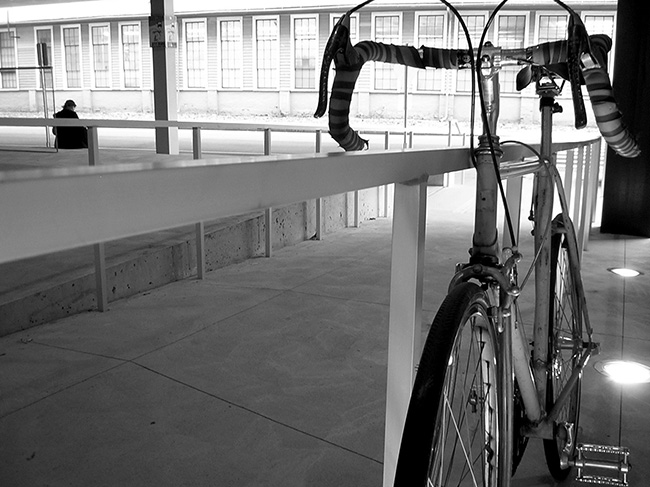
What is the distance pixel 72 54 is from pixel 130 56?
231cm

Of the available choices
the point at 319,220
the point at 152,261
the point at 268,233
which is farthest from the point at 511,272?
the point at 319,220

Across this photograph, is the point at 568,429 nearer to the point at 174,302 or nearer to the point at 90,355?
the point at 90,355

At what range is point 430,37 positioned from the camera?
19234 millimetres

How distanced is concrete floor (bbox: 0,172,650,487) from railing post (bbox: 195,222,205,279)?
0.32ft

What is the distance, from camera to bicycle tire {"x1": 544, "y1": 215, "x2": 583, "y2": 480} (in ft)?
5.13

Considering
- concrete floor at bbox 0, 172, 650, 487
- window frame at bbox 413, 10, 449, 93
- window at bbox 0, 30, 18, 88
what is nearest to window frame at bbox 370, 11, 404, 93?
window frame at bbox 413, 10, 449, 93

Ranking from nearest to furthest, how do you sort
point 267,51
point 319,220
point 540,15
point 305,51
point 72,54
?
point 319,220 < point 540,15 < point 305,51 < point 267,51 < point 72,54

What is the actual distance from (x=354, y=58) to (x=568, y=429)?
99cm

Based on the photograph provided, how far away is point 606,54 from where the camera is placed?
110 centimetres

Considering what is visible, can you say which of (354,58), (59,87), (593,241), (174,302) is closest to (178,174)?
(354,58)

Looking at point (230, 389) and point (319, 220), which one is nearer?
point (230, 389)

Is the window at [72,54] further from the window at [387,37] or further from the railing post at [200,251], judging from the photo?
the railing post at [200,251]

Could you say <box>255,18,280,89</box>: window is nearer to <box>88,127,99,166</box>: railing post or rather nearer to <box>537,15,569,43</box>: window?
<box>537,15,569,43</box>: window

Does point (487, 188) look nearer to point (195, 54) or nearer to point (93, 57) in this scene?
point (195, 54)
